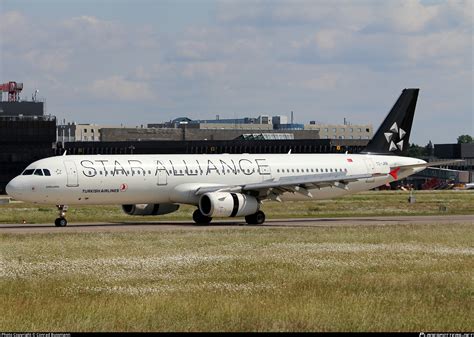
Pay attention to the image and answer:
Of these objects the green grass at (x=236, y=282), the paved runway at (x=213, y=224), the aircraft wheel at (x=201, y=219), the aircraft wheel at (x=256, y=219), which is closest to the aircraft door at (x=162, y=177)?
the paved runway at (x=213, y=224)

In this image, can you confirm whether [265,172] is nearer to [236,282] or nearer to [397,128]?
[397,128]

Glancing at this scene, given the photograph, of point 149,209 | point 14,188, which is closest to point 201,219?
point 149,209

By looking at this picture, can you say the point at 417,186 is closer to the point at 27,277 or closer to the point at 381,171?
the point at 381,171

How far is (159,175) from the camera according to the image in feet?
188

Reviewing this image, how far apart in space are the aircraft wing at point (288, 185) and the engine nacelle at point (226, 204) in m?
0.85

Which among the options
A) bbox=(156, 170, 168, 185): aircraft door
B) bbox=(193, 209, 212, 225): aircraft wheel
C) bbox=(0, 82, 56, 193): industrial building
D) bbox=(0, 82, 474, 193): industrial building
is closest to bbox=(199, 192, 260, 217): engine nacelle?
bbox=(193, 209, 212, 225): aircraft wheel

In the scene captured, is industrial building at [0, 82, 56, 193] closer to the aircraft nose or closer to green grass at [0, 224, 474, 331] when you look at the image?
the aircraft nose

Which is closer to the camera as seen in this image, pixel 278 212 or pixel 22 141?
pixel 278 212

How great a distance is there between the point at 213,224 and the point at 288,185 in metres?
4.86

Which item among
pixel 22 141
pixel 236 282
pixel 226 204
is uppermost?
pixel 22 141

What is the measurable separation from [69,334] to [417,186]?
158092mm

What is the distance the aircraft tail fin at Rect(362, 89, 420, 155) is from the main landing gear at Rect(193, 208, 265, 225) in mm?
13920

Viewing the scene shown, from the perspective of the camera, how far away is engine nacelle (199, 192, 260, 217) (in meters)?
55.8

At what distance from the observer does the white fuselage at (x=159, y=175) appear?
54406mm
